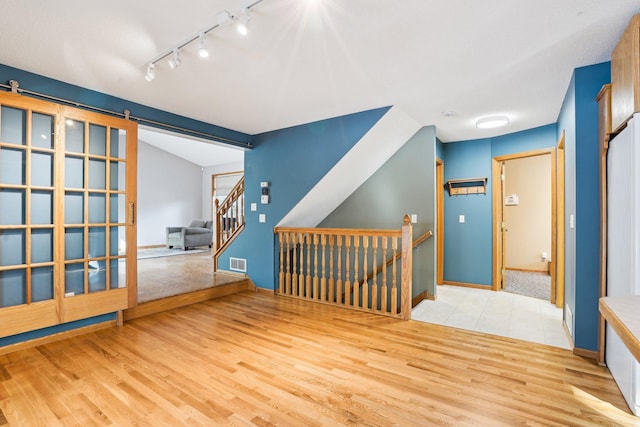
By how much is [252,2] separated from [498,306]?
4121mm

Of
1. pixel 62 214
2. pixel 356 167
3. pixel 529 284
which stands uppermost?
pixel 356 167

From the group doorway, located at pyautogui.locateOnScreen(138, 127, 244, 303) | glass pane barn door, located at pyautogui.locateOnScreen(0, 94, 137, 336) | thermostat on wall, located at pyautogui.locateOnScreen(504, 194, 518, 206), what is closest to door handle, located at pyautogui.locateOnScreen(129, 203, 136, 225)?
glass pane barn door, located at pyautogui.locateOnScreen(0, 94, 137, 336)

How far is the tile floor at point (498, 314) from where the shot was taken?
9.77 feet

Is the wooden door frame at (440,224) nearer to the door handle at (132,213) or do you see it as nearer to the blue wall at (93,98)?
the blue wall at (93,98)

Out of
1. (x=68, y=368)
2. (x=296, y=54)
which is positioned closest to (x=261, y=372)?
(x=68, y=368)

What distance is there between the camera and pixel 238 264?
489cm

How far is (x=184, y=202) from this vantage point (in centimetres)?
980

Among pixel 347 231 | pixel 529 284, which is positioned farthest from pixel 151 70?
pixel 529 284

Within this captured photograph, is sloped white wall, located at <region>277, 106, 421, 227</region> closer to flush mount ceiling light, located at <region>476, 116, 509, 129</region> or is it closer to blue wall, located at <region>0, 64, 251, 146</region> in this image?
flush mount ceiling light, located at <region>476, 116, 509, 129</region>

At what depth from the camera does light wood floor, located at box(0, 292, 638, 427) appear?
1.75m

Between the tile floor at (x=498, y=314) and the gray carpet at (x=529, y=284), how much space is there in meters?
0.28

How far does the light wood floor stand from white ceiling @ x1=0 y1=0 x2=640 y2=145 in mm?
2376

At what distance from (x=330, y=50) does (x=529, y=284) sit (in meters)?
5.01

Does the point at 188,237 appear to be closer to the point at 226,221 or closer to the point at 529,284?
the point at 226,221
